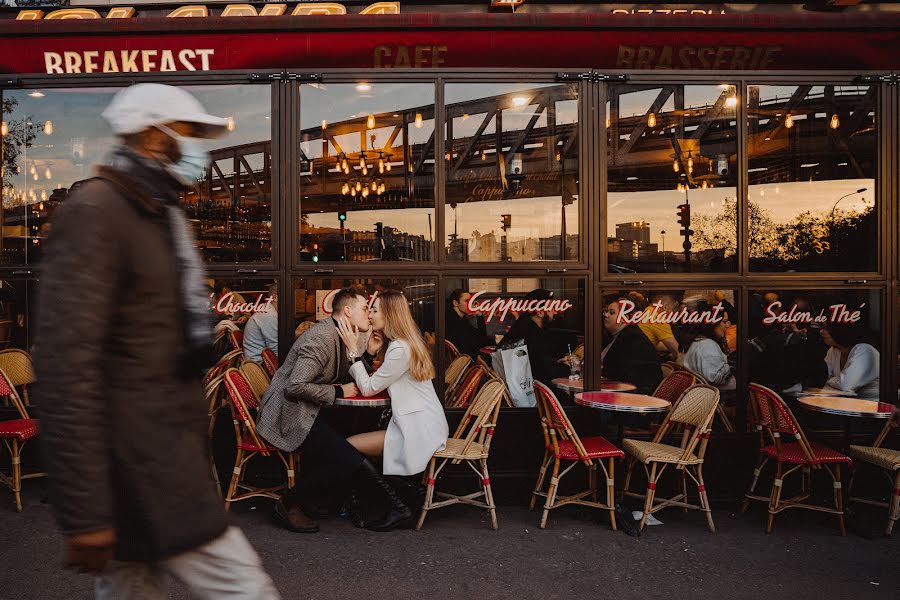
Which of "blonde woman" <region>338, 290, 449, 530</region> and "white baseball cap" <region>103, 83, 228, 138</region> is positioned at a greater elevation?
"white baseball cap" <region>103, 83, 228, 138</region>

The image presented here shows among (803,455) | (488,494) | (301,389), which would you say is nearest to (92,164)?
(301,389)

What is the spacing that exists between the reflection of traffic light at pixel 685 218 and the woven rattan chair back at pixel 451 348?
229cm

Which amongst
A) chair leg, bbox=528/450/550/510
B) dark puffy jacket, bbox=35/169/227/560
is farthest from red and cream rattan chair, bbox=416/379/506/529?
dark puffy jacket, bbox=35/169/227/560

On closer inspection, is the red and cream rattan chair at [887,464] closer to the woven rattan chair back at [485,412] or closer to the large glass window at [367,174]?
the woven rattan chair back at [485,412]

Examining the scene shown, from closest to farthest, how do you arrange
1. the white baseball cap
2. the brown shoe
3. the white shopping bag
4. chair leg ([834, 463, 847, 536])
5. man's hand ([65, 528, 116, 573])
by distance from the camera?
1. man's hand ([65, 528, 116, 573])
2. the white baseball cap
3. the brown shoe
4. chair leg ([834, 463, 847, 536])
5. the white shopping bag

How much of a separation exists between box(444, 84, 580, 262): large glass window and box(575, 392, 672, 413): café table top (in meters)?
1.23

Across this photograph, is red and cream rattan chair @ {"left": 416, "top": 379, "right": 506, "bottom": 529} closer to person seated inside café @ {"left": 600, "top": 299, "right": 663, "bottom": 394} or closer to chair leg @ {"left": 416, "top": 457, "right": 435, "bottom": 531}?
chair leg @ {"left": 416, "top": 457, "right": 435, "bottom": 531}

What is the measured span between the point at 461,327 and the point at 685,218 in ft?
7.41

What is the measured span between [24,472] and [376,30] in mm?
4896

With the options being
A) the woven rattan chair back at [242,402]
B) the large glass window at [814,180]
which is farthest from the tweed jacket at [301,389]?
the large glass window at [814,180]

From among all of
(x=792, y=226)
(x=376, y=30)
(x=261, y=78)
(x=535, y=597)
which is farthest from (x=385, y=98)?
(x=535, y=597)

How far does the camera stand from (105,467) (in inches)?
68.8

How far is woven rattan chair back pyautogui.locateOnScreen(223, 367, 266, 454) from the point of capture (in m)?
5.43

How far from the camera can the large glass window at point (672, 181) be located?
249 inches
